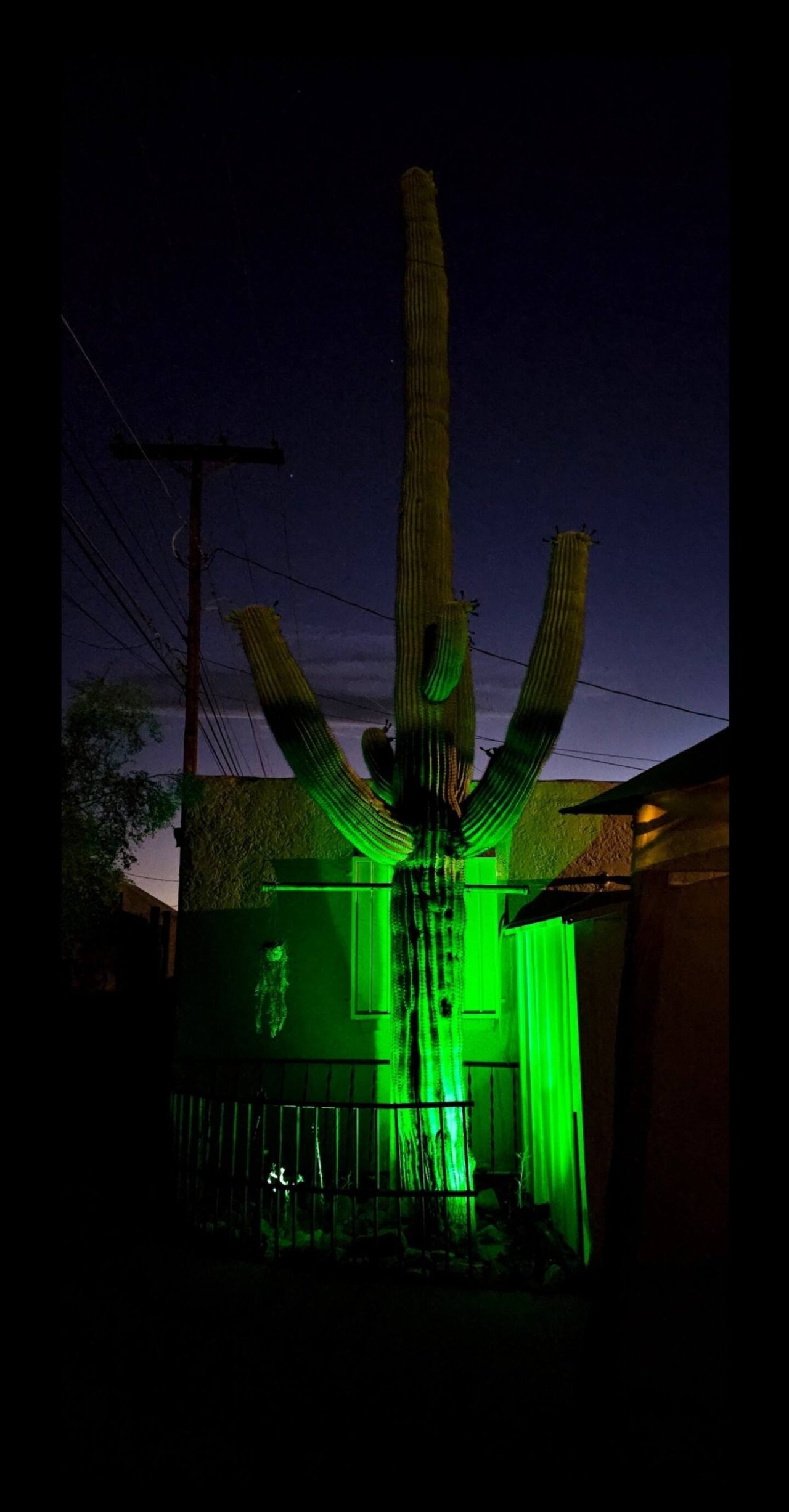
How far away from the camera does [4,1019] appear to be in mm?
1153

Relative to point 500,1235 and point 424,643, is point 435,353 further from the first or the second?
point 500,1235

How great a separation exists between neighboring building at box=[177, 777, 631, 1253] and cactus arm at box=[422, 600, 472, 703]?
7.44 feet

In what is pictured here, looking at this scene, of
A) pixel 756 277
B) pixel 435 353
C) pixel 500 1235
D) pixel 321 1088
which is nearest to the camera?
pixel 756 277

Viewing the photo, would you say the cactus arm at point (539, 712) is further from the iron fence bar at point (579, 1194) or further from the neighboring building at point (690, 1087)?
the iron fence bar at point (579, 1194)

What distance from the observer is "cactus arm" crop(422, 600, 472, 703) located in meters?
6.99

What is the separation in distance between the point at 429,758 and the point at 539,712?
0.93m

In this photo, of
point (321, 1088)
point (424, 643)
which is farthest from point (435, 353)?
point (321, 1088)

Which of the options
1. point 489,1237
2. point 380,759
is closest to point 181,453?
point 380,759

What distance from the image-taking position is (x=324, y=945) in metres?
8.96

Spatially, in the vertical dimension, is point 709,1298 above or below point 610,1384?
below

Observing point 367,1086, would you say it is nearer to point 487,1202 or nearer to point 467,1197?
point 487,1202

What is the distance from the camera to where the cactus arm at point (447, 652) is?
22.9 ft

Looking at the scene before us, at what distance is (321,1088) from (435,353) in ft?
21.7

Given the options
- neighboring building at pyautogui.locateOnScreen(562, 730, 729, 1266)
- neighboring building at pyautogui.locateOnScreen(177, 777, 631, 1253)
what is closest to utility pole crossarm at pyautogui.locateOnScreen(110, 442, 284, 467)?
neighboring building at pyautogui.locateOnScreen(177, 777, 631, 1253)
